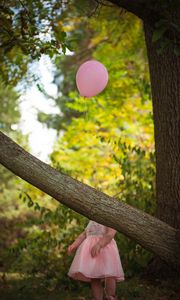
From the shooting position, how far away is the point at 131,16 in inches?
289

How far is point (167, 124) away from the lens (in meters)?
3.74

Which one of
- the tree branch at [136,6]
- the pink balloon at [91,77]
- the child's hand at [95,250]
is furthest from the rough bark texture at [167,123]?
the child's hand at [95,250]

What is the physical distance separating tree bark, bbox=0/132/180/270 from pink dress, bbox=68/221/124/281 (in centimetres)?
46

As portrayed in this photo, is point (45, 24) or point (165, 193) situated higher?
point (45, 24)

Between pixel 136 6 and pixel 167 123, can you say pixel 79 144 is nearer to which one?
pixel 167 123

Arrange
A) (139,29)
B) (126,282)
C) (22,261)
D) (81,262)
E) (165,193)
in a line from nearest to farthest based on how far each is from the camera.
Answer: (81,262), (165,193), (126,282), (22,261), (139,29)

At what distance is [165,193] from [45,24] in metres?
3.00

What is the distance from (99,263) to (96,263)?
3 centimetres

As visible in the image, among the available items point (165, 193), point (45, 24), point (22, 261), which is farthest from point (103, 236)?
point (22, 261)

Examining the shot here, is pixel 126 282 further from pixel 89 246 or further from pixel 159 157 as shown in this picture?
pixel 159 157

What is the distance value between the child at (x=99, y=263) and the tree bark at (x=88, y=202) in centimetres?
38

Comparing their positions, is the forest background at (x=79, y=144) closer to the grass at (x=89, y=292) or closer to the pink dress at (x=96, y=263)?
the grass at (x=89, y=292)

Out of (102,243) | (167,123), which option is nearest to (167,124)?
(167,123)

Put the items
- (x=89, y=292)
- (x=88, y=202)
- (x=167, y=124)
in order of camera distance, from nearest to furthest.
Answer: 1. (x=88, y=202)
2. (x=167, y=124)
3. (x=89, y=292)
